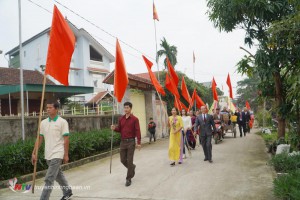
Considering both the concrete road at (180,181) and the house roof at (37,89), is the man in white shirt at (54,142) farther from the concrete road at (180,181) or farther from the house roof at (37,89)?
the house roof at (37,89)

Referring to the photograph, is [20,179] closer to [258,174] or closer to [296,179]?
[258,174]

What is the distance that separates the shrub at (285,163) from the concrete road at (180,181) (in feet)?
0.93

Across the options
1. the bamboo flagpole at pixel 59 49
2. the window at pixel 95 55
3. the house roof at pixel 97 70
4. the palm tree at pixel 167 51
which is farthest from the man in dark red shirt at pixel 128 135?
the palm tree at pixel 167 51

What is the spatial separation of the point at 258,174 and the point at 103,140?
700 centimetres

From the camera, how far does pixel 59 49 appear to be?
6.49m

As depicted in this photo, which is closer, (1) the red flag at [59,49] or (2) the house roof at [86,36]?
(1) the red flag at [59,49]

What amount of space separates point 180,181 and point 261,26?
5.57m

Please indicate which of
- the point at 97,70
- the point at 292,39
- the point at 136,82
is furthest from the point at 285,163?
the point at 97,70

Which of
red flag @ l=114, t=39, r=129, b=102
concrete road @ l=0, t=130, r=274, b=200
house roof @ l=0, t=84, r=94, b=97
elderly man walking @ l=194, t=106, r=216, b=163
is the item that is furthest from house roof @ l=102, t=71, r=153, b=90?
red flag @ l=114, t=39, r=129, b=102

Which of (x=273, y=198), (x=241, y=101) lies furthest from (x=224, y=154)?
(x=241, y=101)

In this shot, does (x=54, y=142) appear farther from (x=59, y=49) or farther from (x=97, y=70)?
(x=97, y=70)

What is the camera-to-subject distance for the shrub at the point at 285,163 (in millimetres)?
6541

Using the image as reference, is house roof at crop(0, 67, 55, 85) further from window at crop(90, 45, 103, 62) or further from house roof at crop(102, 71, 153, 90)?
house roof at crop(102, 71, 153, 90)

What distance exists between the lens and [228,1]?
29.8ft
